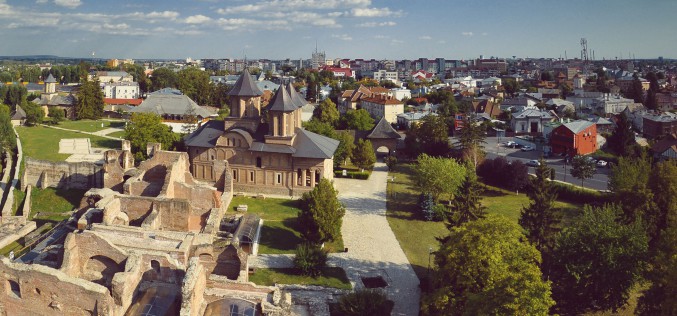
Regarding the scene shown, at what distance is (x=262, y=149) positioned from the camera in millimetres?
43125

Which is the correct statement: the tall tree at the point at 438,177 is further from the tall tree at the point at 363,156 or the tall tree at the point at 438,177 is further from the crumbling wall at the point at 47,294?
the crumbling wall at the point at 47,294

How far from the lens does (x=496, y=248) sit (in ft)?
69.7

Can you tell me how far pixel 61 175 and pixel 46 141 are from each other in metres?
17.5

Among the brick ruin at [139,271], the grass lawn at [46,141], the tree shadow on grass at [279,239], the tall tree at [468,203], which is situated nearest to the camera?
the brick ruin at [139,271]

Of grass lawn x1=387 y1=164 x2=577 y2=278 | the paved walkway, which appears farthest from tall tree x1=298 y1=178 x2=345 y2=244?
grass lawn x1=387 y1=164 x2=577 y2=278

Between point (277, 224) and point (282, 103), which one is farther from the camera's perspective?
point (282, 103)

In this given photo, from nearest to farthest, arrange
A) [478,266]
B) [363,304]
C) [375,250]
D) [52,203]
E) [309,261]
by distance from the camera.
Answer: [478,266]
[363,304]
[309,261]
[375,250]
[52,203]

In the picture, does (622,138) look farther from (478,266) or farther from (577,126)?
(478,266)

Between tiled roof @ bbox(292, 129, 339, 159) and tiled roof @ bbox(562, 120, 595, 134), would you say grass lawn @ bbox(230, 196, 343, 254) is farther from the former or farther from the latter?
tiled roof @ bbox(562, 120, 595, 134)

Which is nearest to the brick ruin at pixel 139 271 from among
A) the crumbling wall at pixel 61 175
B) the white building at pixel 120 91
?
the crumbling wall at pixel 61 175

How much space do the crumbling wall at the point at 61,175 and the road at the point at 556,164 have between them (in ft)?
142

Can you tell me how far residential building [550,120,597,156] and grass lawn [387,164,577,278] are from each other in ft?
67.3

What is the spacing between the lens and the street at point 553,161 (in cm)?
5031

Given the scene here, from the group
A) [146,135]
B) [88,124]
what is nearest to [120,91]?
[88,124]
